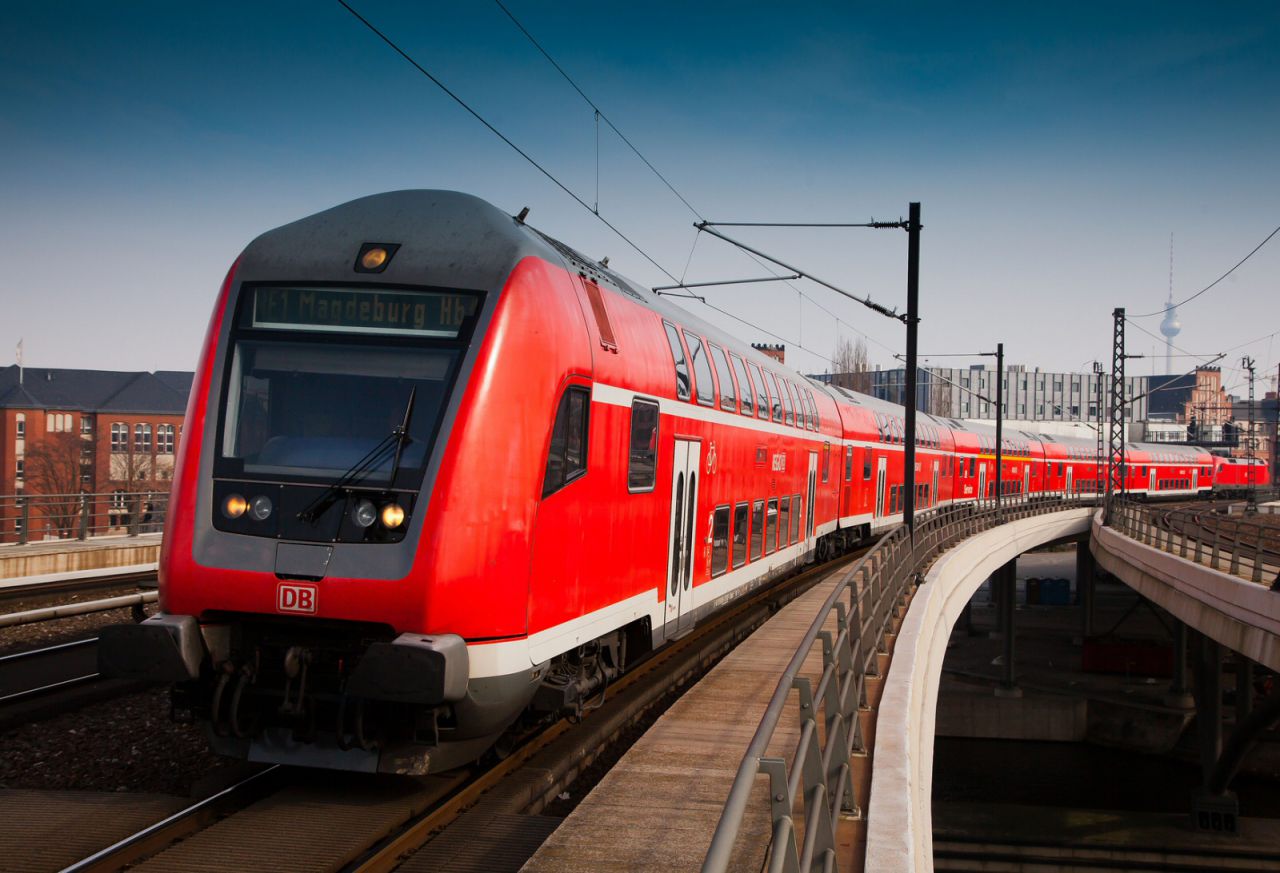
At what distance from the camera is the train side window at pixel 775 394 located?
17.5m

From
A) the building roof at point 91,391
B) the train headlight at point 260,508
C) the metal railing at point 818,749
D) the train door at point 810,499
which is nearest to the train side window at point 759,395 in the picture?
the metal railing at point 818,749

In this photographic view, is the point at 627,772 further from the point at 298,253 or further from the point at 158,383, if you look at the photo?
the point at 158,383

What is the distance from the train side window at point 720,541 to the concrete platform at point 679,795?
2.13m

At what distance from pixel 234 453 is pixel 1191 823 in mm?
34319

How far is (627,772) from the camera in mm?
8297

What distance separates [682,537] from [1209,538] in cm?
3037

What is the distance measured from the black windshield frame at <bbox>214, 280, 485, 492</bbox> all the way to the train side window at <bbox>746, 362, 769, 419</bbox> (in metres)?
8.62

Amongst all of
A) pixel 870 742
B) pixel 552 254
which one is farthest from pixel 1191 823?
pixel 552 254

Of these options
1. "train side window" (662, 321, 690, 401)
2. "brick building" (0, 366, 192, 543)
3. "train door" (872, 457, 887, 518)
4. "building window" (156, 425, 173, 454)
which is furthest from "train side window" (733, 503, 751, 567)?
"building window" (156, 425, 173, 454)

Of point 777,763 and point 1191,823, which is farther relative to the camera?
point 1191,823

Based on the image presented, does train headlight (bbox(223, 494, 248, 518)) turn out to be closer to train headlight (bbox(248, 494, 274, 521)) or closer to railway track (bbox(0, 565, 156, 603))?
train headlight (bbox(248, 494, 274, 521))

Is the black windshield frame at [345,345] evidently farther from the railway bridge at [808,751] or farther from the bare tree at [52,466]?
the bare tree at [52,466]

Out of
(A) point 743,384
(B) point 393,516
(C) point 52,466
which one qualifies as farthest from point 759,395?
(C) point 52,466

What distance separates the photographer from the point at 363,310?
26.7 feet
